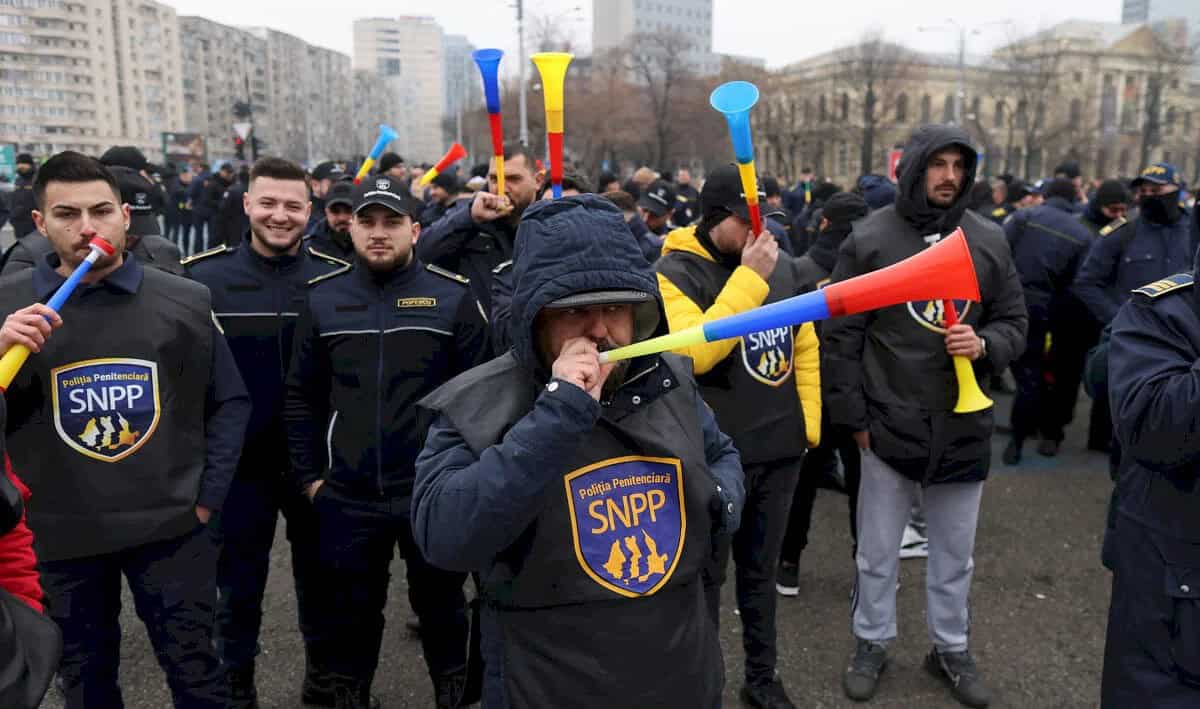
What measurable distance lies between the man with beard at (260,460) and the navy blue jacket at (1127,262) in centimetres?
→ 544

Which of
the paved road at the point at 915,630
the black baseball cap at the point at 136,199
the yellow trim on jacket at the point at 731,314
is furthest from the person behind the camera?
the black baseball cap at the point at 136,199

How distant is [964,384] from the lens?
345cm

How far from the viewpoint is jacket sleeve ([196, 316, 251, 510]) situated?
9.54 ft

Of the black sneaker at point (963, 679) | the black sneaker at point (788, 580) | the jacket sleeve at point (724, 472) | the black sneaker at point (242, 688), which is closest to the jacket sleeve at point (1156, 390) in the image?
the jacket sleeve at point (724, 472)

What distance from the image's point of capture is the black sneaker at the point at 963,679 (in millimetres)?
3504

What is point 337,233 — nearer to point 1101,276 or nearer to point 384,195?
point 384,195

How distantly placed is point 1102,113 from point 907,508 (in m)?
71.7

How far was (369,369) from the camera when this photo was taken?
322cm

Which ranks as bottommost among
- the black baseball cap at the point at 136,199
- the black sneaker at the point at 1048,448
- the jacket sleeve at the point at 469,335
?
the black sneaker at the point at 1048,448

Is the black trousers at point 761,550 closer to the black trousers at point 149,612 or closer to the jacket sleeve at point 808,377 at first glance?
the jacket sleeve at point 808,377

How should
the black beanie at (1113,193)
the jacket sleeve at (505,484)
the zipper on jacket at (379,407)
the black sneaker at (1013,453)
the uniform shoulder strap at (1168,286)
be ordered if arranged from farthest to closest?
the black beanie at (1113,193), the black sneaker at (1013,453), the zipper on jacket at (379,407), the uniform shoulder strap at (1168,286), the jacket sleeve at (505,484)

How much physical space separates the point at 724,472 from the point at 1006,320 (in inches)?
82.0

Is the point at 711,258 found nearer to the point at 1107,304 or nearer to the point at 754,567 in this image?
the point at 754,567

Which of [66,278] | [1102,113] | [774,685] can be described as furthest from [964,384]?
[1102,113]
